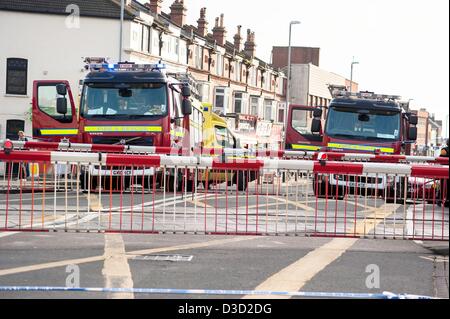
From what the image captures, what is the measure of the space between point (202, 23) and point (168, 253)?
57.9 m

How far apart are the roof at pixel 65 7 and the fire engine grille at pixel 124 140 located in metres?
28.7

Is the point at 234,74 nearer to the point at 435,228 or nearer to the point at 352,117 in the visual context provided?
the point at 352,117

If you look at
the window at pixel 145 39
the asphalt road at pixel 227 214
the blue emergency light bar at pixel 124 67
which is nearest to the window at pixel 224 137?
the blue emergency light bar at pixel 124 67

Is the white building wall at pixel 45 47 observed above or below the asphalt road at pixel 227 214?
above

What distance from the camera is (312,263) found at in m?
8.25

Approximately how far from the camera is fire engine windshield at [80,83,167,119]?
20109 millimetres

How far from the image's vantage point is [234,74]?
71.8 meters

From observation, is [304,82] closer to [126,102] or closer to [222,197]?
[126,102]

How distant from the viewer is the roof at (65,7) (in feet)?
154

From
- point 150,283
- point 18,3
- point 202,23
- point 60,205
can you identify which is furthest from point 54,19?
point 150,283

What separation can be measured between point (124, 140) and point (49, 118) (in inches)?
188

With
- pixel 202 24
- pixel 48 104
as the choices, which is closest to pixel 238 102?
pixel 202 24

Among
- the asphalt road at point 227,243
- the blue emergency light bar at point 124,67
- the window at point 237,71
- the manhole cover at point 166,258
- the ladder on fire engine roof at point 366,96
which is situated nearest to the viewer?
the asphalt road at point 227,243

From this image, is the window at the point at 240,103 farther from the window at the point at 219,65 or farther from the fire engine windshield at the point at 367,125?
the fire engine windshield at the point at 367,125
